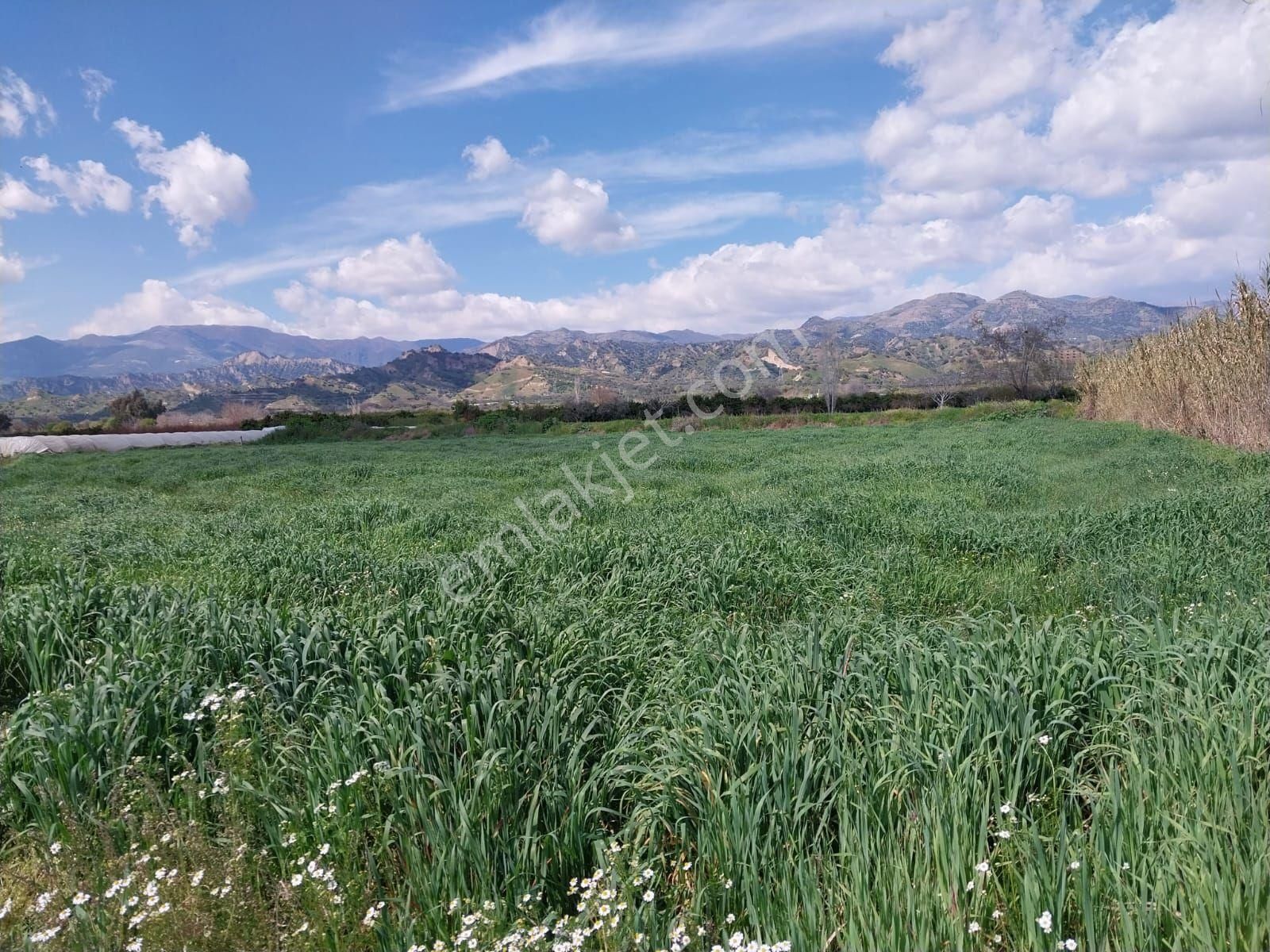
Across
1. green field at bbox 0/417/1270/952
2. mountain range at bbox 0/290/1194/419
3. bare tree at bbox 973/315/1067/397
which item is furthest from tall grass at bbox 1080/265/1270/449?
bare tree at bbox 973/315/1067/397

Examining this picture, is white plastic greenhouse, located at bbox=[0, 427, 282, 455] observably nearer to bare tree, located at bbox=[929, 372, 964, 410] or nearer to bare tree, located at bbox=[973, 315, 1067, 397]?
bare tree, located at bbox=[929, 372, 964, 410]

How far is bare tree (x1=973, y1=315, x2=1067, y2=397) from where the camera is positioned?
57.7 meters

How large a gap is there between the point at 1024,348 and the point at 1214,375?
45.8 m

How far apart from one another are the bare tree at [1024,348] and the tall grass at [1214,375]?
28.5m

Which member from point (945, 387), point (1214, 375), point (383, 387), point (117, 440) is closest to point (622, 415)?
point (117, 440)

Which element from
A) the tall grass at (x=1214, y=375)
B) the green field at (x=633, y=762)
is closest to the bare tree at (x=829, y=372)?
the tall grass at (x=1214, y=375)

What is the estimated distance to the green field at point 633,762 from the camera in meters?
2.54

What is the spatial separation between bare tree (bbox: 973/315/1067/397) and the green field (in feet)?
181

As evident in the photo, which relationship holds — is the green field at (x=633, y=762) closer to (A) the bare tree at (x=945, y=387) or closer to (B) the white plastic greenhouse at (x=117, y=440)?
(B) the white plastic greenhouse at (x=117, y=440)

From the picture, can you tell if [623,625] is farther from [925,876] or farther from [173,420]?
[173,420]

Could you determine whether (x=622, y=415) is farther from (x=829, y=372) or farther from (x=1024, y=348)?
(x=1024, y=348)

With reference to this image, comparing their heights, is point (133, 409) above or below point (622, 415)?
above

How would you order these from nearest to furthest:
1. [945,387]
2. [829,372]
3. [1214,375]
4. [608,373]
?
[1214,375] < [829,372] < [945,387] < [608,373]

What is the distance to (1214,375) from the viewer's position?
1889 centimetres
